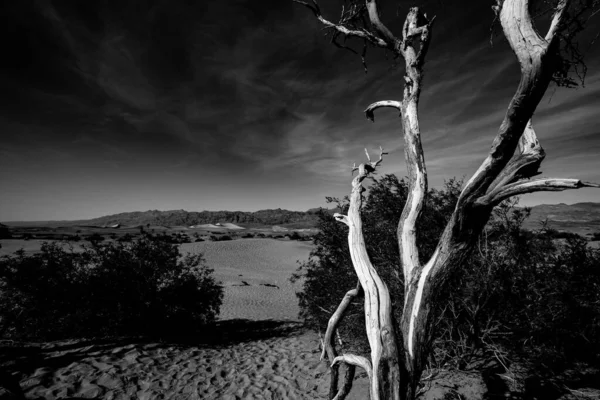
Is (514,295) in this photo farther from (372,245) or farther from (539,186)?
(539,186)

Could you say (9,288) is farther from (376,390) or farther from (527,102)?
(527,102)

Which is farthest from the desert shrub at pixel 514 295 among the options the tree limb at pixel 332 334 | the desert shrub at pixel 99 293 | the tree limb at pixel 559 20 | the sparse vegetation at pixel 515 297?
the desert shrub at pixel 99 293

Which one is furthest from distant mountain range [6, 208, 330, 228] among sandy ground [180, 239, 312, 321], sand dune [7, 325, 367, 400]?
sand dune [7, 325, 367, 400]

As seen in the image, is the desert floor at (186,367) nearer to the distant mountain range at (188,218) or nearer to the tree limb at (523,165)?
the tree limb at (523,165)

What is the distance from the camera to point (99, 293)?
8.58m

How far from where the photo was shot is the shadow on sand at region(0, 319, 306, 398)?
546cm

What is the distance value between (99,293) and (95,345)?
2.10m

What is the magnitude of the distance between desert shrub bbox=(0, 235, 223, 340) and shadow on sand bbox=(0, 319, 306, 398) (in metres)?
0.75

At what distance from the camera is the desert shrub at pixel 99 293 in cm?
790

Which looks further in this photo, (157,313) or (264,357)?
(157,313)

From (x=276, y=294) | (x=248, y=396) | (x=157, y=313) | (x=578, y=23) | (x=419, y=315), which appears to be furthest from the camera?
(x=276, y=294)

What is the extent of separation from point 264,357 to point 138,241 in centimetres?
628

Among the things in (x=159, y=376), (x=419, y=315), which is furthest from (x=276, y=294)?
(x=419, y=315)

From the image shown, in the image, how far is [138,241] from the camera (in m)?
9.98
